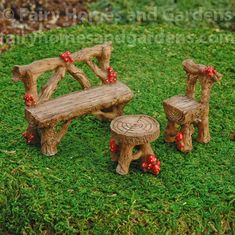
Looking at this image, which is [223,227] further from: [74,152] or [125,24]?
[125,24]

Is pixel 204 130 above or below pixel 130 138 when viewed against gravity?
below

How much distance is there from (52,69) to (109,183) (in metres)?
1.41

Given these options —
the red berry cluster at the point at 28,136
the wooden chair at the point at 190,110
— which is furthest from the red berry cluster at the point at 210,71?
the red berry cluster at the point at 28,136

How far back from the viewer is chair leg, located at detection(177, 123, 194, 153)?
241 inches

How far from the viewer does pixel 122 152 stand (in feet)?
18.7

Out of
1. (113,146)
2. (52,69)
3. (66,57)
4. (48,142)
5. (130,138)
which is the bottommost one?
(48,142)

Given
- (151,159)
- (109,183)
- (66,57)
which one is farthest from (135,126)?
(66,57)

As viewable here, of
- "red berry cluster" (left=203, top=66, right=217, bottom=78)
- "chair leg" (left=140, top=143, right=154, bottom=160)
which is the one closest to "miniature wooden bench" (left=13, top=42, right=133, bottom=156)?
"chair leg" (left=140, top=143, right=154, bottom=160)

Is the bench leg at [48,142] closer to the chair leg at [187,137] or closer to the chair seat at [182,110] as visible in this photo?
the chair seat at [182,110]

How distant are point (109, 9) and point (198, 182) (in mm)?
5383

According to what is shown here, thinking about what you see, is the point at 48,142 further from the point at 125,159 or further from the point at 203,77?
the point at 203,77

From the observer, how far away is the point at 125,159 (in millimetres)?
5730

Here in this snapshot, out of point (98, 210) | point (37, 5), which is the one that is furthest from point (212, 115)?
point (37, 5)

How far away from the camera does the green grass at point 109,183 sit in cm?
532
